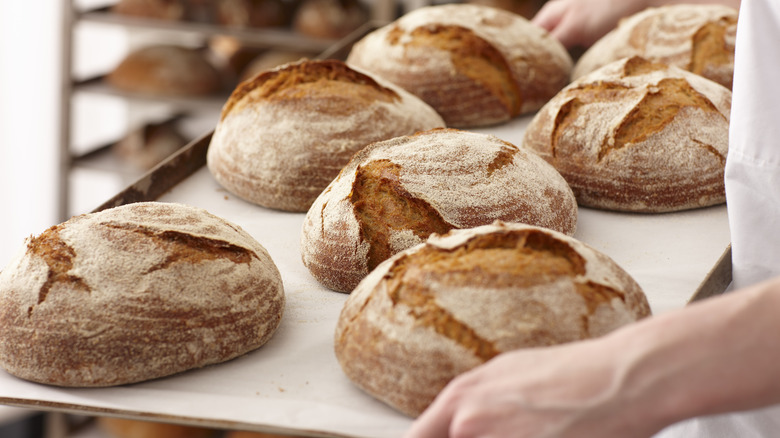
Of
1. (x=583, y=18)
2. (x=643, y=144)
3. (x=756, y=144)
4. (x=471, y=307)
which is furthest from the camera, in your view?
(x=583, y=18)

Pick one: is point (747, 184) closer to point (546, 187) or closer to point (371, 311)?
point (546, 187)

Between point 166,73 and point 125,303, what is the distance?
293 centimetres

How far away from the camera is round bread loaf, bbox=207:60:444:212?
1611mm

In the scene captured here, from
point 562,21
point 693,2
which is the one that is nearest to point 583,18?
point 562,21

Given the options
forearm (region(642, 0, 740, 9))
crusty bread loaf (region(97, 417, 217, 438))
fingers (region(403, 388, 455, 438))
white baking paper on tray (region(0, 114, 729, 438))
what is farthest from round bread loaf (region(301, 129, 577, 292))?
crusty bread loaf (region(97, 417, 217, 438))

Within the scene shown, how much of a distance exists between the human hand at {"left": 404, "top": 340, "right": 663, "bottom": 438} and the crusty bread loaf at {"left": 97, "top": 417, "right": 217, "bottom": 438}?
1726mm

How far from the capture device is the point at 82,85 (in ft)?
12.9

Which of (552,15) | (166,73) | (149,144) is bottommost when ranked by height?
(149,144)

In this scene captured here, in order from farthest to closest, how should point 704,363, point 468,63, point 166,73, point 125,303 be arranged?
point 166,73
point 468,63
point 125,303
point 704,363

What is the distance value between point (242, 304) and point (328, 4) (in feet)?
9.29

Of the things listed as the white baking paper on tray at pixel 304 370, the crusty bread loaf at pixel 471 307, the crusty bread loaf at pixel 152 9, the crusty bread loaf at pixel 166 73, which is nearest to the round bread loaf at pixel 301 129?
the white baking paper on tray at pixel 304 370

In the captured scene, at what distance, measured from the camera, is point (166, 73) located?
12.5 ft

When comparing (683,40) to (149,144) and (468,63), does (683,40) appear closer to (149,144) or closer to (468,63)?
(468,63)

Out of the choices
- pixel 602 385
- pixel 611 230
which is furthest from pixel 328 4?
pixel 602 385
